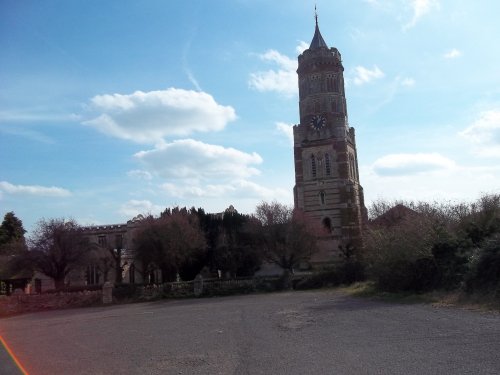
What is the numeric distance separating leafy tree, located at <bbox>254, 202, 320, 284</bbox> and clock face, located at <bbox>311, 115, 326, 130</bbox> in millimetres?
19383

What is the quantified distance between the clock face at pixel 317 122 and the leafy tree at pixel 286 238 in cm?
1938

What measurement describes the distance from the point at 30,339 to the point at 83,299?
20475mm

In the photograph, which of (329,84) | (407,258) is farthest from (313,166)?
(407,258)

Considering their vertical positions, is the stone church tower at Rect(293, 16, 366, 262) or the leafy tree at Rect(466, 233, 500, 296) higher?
the stone church tower at Rect(293, 16, 366, 262)

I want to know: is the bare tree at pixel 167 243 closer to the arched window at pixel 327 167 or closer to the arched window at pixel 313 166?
the arched window at pixel 313 166

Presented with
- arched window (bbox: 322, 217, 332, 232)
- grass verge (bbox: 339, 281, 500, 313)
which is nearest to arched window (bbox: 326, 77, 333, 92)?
arched window (bbox: 322, 217, 332, 232)

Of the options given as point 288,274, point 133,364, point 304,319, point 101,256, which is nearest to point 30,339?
point 133,364

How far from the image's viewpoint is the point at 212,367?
10242 millimetres

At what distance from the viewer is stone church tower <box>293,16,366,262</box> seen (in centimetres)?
6181

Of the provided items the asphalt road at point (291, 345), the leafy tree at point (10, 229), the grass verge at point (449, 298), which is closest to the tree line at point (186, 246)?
the leafy tree at point (10, 229)

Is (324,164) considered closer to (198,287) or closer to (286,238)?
(286,238)

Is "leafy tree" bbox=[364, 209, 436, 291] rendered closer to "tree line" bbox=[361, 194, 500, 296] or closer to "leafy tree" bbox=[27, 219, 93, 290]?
"tree line" bbox=[361, 194, 500, 296]

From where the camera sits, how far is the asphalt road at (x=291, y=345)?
31.2ft

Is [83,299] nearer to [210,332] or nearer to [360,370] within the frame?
[210,332]
